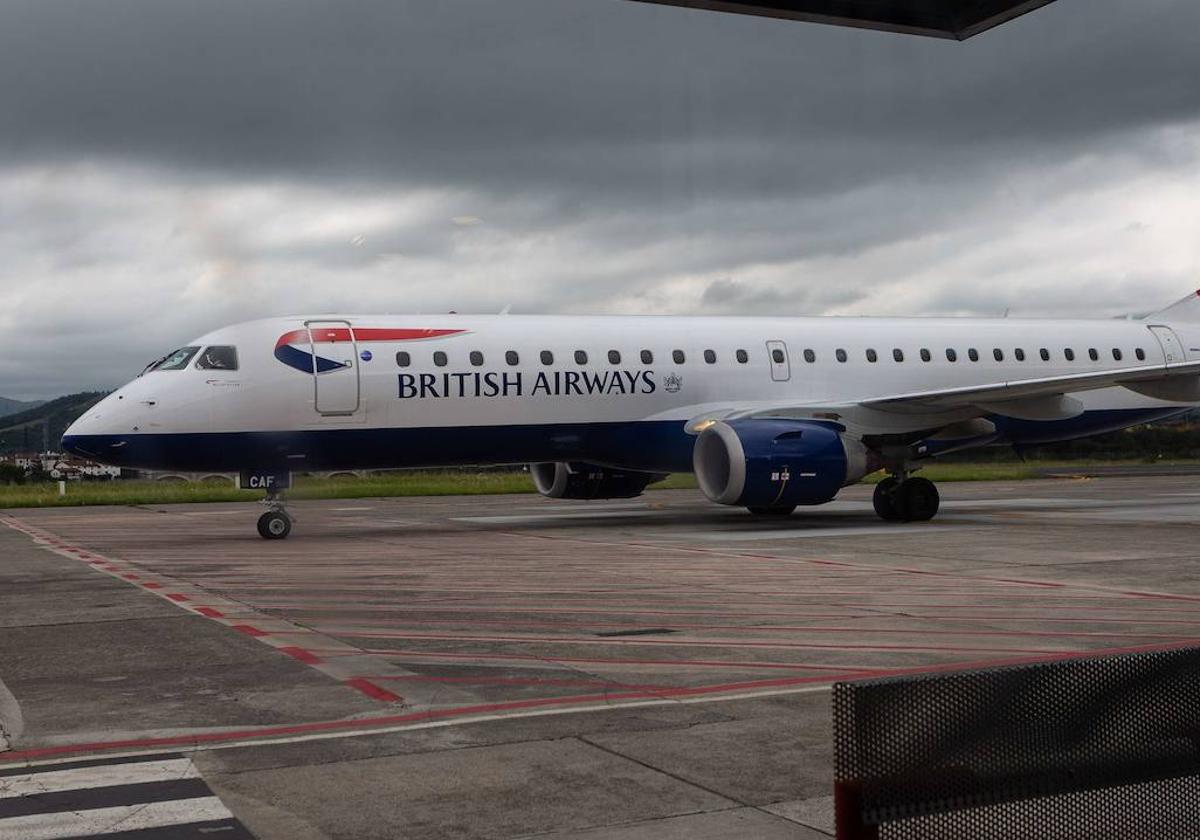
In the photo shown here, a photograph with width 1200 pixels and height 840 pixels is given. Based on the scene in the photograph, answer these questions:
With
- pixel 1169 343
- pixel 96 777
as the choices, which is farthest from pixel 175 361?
pixel 1169 343

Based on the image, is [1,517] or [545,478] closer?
[545,478]

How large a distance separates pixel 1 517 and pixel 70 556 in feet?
45.4

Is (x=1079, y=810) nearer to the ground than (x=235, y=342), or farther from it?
nearer to the ground

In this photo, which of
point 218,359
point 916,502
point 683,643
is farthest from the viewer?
point 916,502

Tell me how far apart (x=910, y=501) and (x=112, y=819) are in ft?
62.2

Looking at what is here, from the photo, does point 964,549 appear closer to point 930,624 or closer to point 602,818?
point 930,624

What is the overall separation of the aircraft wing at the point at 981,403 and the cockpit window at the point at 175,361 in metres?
8.32

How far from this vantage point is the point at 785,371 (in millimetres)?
24156

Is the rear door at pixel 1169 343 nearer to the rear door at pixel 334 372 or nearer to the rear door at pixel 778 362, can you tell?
the rear door at pixel 778 362

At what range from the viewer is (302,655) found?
933 centimetres

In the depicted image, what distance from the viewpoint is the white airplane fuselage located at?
2003 centimetres

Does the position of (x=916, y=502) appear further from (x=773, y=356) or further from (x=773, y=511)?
(x=773, y=356)

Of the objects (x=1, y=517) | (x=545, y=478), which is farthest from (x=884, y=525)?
(x=1, y=517)

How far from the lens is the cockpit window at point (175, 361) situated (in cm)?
2033
